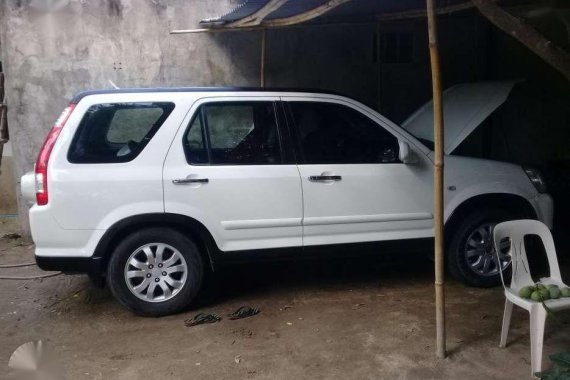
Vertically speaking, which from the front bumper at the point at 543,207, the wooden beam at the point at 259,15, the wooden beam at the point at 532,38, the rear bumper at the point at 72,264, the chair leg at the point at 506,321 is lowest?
the chair leg at the point at 506,321

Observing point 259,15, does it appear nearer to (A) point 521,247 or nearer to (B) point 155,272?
(B) point 155,272

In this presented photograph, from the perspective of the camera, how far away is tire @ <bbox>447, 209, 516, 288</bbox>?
4.88 metres

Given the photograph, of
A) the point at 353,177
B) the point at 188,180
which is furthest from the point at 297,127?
the point at 188,180

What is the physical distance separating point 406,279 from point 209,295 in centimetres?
192

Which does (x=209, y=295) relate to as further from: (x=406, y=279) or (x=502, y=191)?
(x=502, y=191)

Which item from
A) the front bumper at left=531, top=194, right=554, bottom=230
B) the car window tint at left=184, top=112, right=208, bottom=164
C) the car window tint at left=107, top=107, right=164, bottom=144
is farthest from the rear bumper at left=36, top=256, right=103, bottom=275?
the front bumper at left=531, top=194, right=554, bottom=230

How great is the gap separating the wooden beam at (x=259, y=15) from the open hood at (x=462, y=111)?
6.04 ft

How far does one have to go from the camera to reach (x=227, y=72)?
6984mm

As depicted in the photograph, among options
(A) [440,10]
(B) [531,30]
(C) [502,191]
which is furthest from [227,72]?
(B) [531,30]

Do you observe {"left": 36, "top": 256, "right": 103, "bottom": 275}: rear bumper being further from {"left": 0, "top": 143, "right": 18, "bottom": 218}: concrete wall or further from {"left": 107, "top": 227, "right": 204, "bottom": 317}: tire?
{"left": 0, "top": 143, "right": 18, "bottom": 218}: concrete wall

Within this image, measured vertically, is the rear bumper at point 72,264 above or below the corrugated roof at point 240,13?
below

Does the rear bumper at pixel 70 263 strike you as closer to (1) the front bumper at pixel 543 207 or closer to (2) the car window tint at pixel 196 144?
(2) the car window tint at pixel 196 144

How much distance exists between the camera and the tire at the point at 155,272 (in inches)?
171

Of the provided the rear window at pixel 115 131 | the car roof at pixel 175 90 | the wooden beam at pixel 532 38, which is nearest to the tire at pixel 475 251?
the car roof at pixel 175 90
